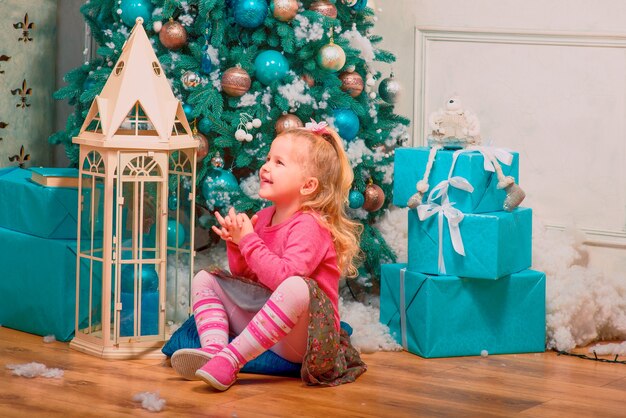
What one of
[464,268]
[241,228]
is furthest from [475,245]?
Result: [241,228]

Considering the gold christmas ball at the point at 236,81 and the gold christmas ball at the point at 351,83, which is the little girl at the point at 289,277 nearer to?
the gold christmas ball at the point at 236,81

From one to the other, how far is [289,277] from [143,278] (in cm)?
53

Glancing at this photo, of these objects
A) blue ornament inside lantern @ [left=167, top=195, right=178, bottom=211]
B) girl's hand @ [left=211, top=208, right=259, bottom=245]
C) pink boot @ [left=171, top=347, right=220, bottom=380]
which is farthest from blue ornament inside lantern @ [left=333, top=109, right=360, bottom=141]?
pink boot @ [left=171, top=347, right=220, bottom=380]

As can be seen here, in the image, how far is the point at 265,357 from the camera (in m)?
2.73

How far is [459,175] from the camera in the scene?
9.90 ft

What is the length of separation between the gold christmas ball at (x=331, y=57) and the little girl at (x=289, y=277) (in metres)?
0.54

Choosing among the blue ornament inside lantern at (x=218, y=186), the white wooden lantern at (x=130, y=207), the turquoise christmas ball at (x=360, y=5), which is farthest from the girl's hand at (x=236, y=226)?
the turquoise christmas ball at (x=360, y=5)

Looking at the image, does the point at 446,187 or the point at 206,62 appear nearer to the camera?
the point at 446,187

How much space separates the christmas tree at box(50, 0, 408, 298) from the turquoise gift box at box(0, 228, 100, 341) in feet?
1.57

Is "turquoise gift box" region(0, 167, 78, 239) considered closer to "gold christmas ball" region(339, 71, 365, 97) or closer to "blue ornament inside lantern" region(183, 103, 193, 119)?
"blue ornament inside lantern" region(183, 103, 193, 119)

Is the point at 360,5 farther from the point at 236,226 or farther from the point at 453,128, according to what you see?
the point at 236,226

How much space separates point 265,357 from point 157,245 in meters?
0.47

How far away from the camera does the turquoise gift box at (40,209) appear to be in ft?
10.2

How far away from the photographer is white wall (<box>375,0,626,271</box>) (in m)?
3.35
